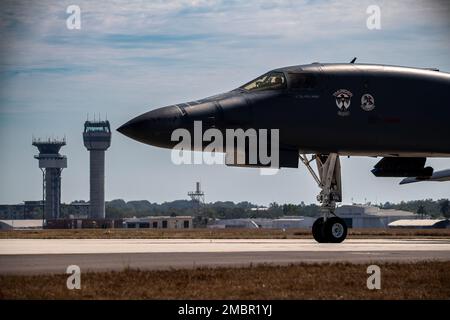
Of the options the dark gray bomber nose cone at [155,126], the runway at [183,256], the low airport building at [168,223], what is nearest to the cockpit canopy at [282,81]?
the dark gray bomber nose cone at [155,126]

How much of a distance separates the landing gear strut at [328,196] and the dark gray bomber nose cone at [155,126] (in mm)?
5031

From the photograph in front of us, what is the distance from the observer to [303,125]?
2662 cm

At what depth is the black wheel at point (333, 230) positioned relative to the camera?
87.6ft

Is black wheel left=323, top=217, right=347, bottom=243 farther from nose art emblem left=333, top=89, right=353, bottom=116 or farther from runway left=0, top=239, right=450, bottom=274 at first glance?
nose art emblem left=333, top=89, right=353, bottom=116

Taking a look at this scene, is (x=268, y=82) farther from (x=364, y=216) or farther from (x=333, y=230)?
(x=364, y=216)

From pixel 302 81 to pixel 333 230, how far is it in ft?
14.6

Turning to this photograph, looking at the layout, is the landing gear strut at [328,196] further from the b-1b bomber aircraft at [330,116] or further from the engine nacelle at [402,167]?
the engine nacelle at [402,167]

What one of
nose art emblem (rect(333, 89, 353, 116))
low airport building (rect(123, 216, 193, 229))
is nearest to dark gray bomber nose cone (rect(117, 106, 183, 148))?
nose art emblem (rect(333, 89, 353, 116))

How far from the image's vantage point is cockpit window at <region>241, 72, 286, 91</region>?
26709 millimetres
